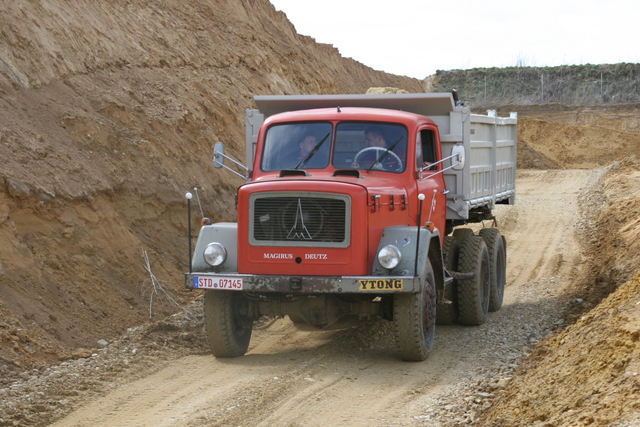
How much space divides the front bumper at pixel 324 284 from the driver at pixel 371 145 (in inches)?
61.9

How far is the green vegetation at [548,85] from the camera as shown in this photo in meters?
58.0

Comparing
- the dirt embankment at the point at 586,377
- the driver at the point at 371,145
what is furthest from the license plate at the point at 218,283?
the dirt embankment at the point at 586,377

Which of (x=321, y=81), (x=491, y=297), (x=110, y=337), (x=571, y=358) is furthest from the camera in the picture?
(x=321, y=81)

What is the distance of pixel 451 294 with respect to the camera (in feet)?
35.6

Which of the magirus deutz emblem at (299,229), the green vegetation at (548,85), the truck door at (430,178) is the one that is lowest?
the magirus deutz emblem at (299,229)

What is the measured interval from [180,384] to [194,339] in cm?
189

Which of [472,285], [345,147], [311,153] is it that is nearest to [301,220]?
[311,153]

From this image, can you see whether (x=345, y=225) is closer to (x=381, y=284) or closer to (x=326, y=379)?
(x=381, y=284)

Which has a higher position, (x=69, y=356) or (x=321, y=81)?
(x=321, y=81)

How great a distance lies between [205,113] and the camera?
17516 mm

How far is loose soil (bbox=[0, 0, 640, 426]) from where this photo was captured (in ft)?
23.1

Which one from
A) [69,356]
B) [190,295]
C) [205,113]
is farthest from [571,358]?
[205,113]

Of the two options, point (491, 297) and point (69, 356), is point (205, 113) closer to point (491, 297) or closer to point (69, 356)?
point (491, 297)

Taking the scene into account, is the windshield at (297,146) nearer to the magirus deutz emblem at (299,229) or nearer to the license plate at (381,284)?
the magirus deutz emblem at (299,229)
